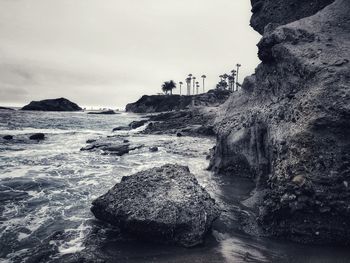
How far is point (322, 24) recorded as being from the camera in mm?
9055

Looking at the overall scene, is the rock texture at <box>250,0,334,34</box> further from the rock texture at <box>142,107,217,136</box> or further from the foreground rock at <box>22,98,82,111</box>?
the foreground rock at <box>22,98,82,111</box>

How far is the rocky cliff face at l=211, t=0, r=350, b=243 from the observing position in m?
5.78

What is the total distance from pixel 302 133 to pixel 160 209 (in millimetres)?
3731

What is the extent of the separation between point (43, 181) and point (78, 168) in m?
2.63

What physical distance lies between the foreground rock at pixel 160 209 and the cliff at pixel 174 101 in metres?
73.3

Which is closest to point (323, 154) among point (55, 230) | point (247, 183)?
point (247, 183)

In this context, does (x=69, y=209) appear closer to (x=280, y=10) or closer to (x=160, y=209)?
(x=160, y=209)

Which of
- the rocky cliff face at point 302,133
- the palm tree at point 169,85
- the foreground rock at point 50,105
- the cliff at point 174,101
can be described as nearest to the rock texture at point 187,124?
the rocky cliff face at point 302,133

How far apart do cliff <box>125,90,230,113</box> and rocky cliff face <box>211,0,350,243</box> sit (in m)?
69.6

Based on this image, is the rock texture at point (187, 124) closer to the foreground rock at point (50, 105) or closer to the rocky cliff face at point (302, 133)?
the rocky cliff face at point (302, 133)

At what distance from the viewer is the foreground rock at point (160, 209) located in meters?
5.95

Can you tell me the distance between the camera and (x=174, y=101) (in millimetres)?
103188

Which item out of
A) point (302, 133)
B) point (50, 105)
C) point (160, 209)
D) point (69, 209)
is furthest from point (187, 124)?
point (50, 105)

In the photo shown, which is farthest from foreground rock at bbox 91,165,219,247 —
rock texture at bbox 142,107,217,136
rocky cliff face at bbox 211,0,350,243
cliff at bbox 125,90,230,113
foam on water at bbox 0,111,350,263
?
cliff at bbox 125,90,230,113
